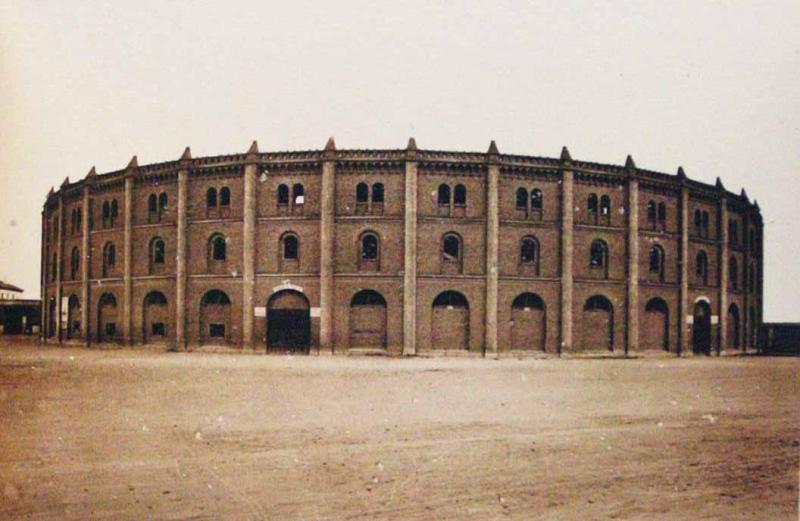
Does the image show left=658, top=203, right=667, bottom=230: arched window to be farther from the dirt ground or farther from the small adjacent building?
the small adjacent building

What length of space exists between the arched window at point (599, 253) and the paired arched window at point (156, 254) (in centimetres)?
2218

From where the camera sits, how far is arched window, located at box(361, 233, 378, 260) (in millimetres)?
28156

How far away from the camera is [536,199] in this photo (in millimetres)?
29109

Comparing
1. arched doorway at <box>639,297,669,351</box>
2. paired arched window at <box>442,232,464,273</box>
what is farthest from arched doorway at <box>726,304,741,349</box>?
paired arched window at <box>442,232,464,273</box>

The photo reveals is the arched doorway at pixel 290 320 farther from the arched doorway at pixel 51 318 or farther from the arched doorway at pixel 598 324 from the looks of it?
the arched doorway at pixel 51 318

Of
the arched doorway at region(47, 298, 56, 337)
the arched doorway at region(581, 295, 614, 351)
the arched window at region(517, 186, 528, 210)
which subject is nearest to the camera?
the arched window at region(517, 186, 528, 210)

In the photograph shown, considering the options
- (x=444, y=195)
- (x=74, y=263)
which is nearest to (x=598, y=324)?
(x=444, y=195)

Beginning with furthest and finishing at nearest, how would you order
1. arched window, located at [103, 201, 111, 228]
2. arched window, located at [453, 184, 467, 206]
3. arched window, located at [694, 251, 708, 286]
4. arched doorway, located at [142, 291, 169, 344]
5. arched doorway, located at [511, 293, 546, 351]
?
arched window, located at [694, 251, 708, 286], arched window, located at [103, 201, 111, 228], arched doorway, located at [142, 291, 169, 344], arched doorway, located at [511, 293, 546, 351], arched window, located at [453, 184, 467, 206]

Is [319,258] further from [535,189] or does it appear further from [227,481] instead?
[227,481]

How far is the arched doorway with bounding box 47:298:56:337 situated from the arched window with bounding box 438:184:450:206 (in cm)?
A: 2599

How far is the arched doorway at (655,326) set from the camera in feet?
102

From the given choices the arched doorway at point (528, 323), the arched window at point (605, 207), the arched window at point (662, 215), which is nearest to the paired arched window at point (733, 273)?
the arched window at point (662, 215)

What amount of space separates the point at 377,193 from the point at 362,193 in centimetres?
72

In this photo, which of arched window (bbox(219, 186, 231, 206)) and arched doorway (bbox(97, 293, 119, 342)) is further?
arched doorway (bbox(97, 293, 119, 342))
